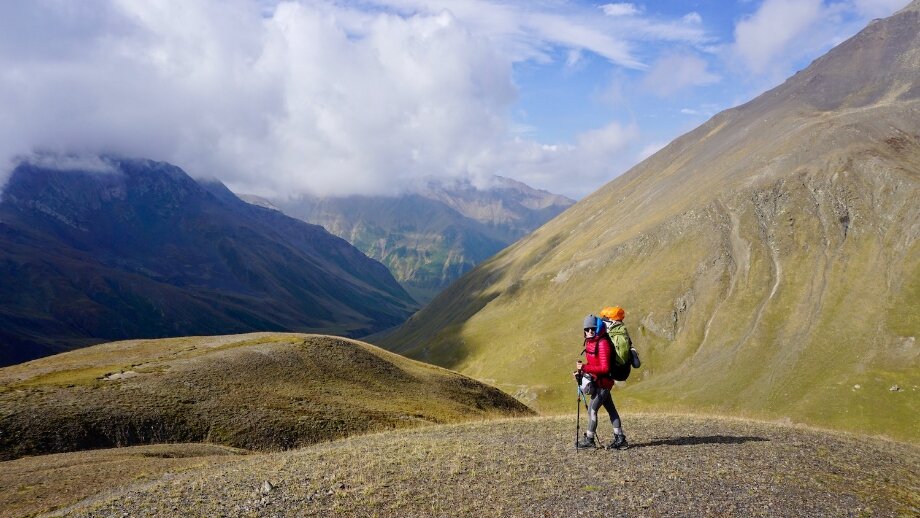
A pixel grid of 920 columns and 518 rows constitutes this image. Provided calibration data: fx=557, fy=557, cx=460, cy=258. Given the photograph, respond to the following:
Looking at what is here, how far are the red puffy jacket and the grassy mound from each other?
26316 mm

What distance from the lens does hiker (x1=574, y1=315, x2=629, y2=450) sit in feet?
61.2

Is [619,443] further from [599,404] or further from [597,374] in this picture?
[597,374]

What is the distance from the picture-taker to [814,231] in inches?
6068

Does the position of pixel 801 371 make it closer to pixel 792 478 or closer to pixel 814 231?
pixel 814 231

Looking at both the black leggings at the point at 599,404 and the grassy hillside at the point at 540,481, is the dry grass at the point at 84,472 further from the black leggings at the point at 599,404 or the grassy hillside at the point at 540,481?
the black leggings at the point at 599,404

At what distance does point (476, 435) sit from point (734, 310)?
139299 millimetres

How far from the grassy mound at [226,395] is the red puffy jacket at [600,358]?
86.3 feet

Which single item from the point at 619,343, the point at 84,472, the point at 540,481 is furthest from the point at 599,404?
the point at 84,472

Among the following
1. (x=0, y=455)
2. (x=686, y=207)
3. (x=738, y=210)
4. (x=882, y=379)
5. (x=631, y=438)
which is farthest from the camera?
(x=686, y=207)

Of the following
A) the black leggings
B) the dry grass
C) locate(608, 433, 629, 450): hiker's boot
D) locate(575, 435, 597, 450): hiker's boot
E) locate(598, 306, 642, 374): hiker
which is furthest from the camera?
the dry grass

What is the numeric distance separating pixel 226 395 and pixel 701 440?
3696cm

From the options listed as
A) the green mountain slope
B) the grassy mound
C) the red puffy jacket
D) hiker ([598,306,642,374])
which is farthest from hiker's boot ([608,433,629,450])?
the green mountain slope

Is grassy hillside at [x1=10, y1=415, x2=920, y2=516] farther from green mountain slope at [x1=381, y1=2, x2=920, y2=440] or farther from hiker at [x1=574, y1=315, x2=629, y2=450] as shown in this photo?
green mountain slope at [x1=381, y1=2, x2=920, y2=440]

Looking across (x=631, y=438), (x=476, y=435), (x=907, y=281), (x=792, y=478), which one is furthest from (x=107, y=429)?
(x=907, y=281)
